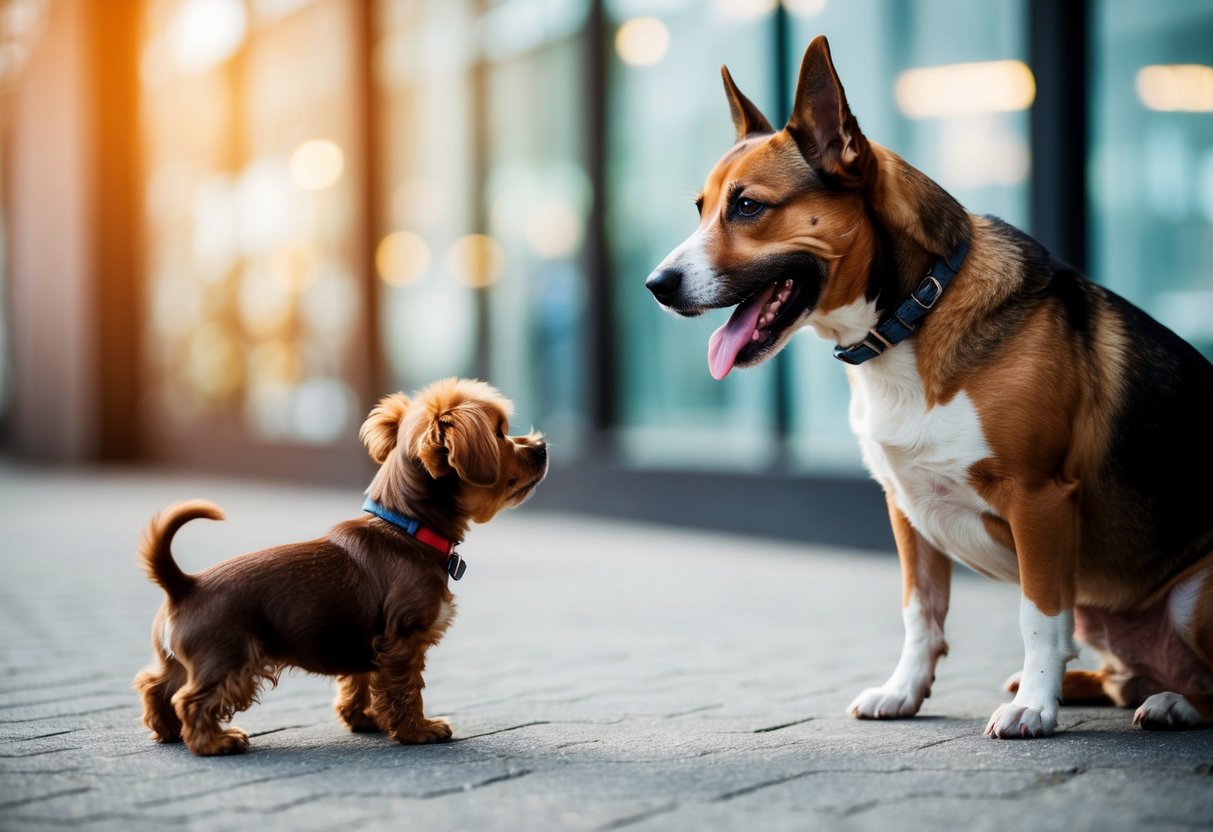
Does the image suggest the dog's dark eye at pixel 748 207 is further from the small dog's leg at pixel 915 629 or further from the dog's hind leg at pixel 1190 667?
the dog's hind leg at pixel 1190 667

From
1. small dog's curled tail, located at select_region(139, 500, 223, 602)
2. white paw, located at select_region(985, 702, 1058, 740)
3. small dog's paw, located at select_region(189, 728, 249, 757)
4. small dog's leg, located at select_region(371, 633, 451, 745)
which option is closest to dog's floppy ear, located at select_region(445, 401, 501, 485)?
small dog's leg, located at select_region(371, 633, 451, 745)

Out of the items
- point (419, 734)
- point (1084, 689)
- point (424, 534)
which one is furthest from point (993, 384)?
point (419, 734)

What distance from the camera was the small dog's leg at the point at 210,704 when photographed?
3234 millimetres

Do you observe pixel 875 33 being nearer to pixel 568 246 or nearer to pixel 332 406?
pixel 568 246

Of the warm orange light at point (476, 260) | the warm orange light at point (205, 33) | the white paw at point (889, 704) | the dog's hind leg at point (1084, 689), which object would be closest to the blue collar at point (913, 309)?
the white paw at point (889, 704)

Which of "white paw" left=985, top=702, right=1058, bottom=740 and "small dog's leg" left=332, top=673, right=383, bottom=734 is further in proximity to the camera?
"small dog's leg" left=332, top=673, right=383, bottom=734

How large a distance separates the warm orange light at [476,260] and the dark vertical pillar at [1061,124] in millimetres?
5454

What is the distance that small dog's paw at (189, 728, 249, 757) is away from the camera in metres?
3.27

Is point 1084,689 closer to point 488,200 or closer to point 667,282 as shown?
point 667,282

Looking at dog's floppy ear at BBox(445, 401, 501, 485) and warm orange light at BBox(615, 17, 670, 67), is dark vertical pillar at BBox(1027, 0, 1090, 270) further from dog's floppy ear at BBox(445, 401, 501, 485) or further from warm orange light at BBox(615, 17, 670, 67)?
dog's floppy ear at BBox(445, 401, 501, 485)

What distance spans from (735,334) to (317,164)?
1101 centimetres

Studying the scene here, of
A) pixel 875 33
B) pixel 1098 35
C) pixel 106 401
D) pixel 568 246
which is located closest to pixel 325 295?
pixel 568 246

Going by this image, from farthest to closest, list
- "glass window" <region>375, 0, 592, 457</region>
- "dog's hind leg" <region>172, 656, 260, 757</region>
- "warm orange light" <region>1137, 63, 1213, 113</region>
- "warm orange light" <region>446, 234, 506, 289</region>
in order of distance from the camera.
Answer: "warm orange light" <region>446, 234, 506, 289</region> → "glass window" <region>375, 0, 592, 457</region> → "warm orange light" <region>1137, 63, 1213, 113</region> → "dog's hind leg" <region>172, 656, 260, 757</region>

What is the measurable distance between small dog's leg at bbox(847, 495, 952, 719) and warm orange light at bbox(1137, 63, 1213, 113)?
361 cm
